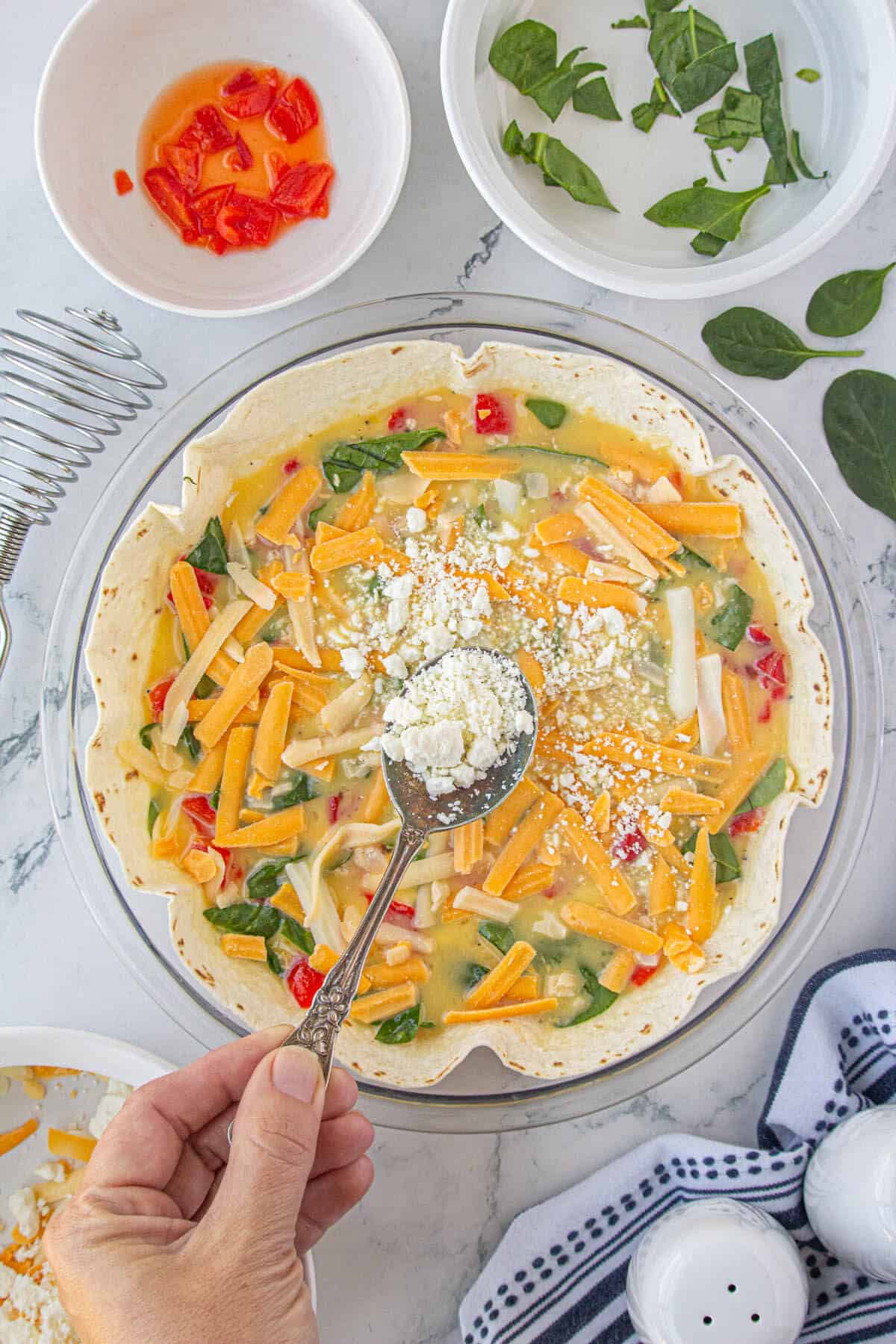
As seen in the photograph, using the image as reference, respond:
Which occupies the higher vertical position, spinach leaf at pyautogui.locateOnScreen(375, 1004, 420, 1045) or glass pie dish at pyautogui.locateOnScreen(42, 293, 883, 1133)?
glass pie dish at pyautogui.locateOnScreen(42, 293, 883, 1133)

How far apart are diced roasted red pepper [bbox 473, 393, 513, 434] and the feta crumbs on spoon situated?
1.84 ft

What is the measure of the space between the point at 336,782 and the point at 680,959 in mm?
849

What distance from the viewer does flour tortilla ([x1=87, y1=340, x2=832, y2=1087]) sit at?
7.38 ft

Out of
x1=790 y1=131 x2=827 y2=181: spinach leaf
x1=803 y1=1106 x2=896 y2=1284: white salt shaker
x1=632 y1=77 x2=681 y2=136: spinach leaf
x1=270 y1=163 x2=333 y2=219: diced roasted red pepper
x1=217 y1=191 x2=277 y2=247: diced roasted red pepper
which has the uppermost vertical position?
x1=632 y1=77 x2=681 y2=136: spinach leaf

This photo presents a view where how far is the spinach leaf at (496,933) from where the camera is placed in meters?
2.31

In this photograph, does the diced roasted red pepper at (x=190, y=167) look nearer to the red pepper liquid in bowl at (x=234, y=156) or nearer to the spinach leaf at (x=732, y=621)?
the red pepper liquid in bowl at (x=234, y=156)

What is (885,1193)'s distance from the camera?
2.17 meters

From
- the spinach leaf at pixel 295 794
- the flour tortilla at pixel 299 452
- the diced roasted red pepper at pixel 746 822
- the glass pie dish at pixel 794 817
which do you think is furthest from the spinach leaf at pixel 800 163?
the spinach leaf at pixel 295 794

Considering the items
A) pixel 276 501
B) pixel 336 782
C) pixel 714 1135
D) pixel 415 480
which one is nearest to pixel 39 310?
pixel 276 501

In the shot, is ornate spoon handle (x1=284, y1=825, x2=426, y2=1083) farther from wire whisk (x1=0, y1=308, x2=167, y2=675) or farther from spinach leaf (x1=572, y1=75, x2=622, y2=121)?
spinach leaf (x1=572, y1=75, x2=622, y2=121)

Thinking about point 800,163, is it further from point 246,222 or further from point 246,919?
point 246,919

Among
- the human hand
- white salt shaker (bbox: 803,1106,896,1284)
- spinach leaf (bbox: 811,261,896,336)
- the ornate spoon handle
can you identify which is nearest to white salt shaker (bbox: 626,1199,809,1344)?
white salt shaker (bbox: 803,1106,896,1284)

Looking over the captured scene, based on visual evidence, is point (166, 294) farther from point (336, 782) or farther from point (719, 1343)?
point (719, 1343)

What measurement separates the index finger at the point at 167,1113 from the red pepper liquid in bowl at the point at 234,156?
5.79 ft
